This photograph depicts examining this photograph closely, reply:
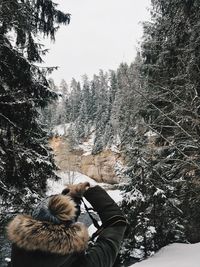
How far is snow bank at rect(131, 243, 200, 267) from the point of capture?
32.6ft

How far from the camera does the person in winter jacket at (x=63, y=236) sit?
202cm

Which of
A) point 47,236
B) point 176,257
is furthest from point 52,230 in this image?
point 176,257

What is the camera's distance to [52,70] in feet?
33.2

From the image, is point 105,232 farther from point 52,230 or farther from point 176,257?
point 176,257

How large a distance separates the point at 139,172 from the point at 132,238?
7.91 ft

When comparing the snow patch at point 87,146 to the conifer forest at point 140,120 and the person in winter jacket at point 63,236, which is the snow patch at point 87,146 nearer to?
the conifer forest at point 140,120

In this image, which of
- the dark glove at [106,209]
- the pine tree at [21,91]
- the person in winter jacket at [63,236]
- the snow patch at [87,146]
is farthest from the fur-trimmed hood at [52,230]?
the snow patch at [87,146]

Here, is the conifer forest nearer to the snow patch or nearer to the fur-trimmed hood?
the fur-trimmed hood

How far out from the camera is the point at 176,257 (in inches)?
430

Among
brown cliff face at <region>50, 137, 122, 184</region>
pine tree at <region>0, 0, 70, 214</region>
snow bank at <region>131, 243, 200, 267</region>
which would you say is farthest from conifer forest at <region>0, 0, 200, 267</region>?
brown cliff face at <region>50, 137, 122, 184</region>

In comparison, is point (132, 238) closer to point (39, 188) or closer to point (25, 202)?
point (39, 188)

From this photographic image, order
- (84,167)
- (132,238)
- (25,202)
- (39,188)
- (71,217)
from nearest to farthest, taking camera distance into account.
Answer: (71,217), (25,202), (39,188), (132,238), (84,167)

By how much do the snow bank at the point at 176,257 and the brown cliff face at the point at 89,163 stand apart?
62.8 m

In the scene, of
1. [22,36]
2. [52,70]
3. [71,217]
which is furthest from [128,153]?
[71,217]
